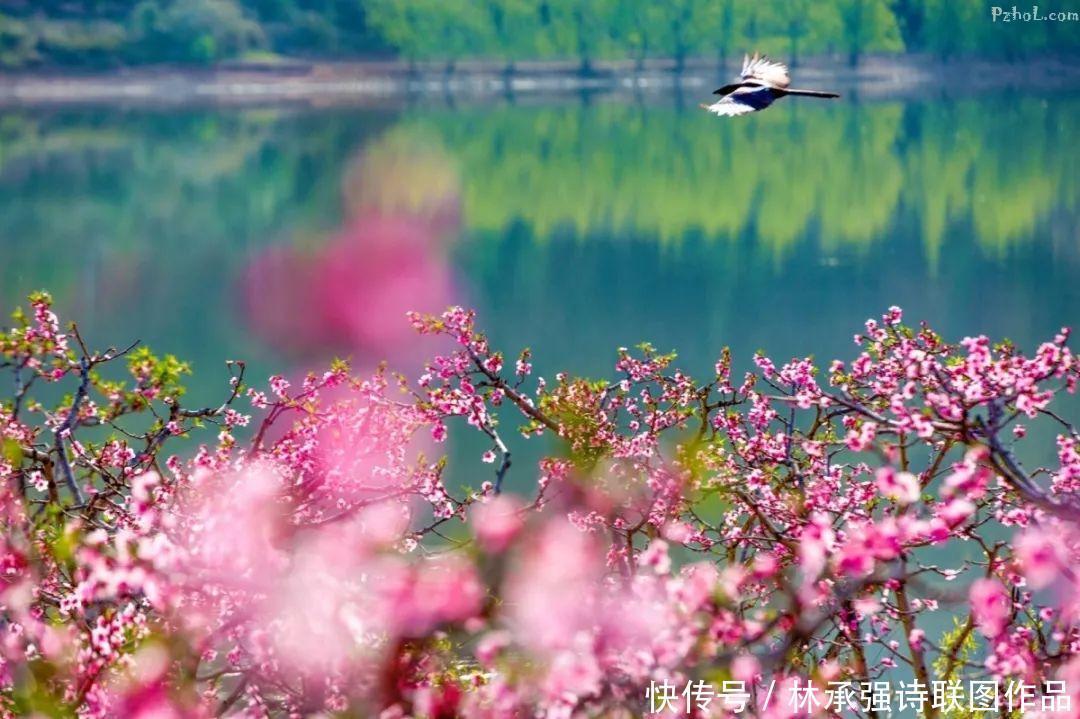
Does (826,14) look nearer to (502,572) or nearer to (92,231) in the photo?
(92,231)

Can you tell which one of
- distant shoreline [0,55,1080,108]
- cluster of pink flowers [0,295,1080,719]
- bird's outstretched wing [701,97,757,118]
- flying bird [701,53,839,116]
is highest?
flying bird [701,53,839,116]

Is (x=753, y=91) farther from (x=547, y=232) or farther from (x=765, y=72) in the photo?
(x=547, y=232)

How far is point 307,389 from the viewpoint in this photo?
4902 millimetres

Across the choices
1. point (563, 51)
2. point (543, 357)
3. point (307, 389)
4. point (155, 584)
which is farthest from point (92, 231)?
point (563, 51)

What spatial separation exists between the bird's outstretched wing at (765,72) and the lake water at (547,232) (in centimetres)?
796

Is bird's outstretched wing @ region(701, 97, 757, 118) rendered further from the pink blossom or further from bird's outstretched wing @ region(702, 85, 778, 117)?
the pink blossom

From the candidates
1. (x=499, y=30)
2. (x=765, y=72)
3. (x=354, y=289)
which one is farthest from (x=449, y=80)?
(x=765, y=72)

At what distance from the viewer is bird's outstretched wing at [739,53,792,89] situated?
12.4 ft

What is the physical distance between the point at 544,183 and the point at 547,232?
8.34 metres

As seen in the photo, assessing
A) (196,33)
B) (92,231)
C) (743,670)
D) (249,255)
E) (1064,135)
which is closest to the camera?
(743,670)

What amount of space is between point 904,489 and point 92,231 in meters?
29.7

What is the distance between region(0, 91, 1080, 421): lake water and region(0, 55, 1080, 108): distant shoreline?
902cm

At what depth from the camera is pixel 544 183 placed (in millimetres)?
37812

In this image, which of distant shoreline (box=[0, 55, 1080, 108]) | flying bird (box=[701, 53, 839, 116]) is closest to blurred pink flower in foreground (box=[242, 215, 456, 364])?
flying bird (box=[701, 53, 839, 116])
